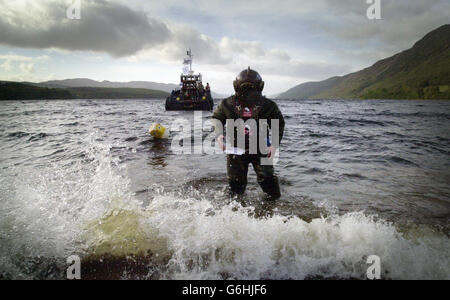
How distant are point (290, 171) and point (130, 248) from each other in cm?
590

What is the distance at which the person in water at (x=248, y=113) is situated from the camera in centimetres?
412

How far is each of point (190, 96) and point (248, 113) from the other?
43.8 metres

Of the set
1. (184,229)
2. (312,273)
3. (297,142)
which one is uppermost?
(297,142)

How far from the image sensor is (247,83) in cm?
404

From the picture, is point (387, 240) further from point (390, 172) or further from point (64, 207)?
point (64, 207)

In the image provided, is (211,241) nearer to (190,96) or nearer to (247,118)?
(247,118)

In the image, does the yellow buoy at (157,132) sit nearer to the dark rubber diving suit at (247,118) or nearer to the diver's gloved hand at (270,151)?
the dark rubber diving suit at (247,118)

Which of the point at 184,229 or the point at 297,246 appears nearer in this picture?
the point at 297,246

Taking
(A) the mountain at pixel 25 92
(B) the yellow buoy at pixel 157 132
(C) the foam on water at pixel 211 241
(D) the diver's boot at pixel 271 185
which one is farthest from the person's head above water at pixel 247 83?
(A) the mountain at pixel 25 92

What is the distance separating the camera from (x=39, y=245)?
11.4 ft

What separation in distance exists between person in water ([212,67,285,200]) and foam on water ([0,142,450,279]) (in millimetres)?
862

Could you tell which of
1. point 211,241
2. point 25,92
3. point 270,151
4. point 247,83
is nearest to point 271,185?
point 270,151

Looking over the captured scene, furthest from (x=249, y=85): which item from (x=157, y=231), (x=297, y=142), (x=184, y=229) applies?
(x=297, y=142)

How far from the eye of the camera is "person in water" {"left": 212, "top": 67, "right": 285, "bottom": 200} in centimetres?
412
